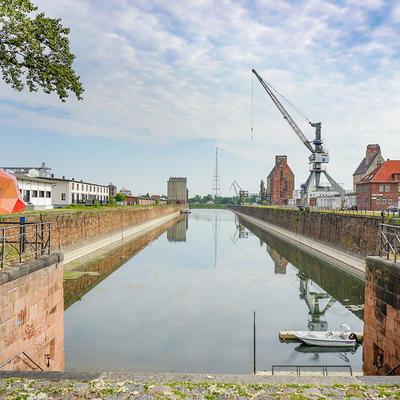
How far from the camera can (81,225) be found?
114 feet

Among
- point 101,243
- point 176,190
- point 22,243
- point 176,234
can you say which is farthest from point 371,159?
point 176,190

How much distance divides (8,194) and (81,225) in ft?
82.3

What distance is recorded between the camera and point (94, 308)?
19.4 metres

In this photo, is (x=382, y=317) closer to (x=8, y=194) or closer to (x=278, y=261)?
(x=8, y=194)

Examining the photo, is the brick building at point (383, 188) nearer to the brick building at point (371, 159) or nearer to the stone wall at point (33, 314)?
the brick building at point (371, 159)

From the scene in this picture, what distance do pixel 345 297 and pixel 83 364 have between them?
18.0 metres

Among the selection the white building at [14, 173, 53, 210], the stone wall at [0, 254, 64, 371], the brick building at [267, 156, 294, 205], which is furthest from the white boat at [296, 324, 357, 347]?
the brick building at [267, 156, 294, 205]

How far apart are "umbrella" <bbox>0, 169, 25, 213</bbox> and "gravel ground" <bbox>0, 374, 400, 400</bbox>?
20.9 ft

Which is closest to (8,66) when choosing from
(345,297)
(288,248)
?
(345,297)

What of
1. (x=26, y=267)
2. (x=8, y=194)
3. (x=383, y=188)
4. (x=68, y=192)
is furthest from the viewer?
(x=68, y=192)

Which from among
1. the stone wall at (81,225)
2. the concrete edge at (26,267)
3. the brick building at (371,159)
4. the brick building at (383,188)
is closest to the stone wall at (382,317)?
the concrete edge at (26,267)

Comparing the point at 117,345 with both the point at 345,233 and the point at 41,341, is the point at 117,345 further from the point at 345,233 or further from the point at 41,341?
the point at 345,233

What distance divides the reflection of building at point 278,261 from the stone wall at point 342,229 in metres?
6.50

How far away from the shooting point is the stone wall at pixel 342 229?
2884 centimetres
